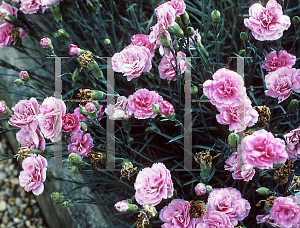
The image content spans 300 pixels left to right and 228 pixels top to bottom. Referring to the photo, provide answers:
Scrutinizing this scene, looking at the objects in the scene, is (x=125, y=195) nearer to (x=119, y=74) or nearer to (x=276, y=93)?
(x=119, y=74)

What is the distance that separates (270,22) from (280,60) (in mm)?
159

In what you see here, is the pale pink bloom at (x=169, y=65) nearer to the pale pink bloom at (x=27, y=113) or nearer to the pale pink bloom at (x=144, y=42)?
the pale pink bloom at (x=144, y=42)

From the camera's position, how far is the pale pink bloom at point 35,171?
0.82 meters

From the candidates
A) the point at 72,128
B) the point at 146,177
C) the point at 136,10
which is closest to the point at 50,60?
the point at 136,10

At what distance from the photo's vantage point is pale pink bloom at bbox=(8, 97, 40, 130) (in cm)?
82

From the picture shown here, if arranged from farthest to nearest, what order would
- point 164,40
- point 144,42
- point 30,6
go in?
point 30,6 < point 144,42 < point 164,40

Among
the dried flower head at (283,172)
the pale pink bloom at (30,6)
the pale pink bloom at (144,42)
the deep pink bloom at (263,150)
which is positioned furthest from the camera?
the pale pink bloom at (30,6)

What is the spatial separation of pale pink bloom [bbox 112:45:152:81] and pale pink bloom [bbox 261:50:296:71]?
0.41 metres

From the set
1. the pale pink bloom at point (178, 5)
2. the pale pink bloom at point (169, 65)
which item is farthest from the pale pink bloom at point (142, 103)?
the pale pink bloom at point (178, 5)

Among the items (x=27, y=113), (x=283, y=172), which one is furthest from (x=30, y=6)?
(x=283, y=172)

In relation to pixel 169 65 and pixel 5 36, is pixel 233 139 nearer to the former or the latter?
pixel 169 65

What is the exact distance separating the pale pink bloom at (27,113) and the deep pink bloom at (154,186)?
347mm

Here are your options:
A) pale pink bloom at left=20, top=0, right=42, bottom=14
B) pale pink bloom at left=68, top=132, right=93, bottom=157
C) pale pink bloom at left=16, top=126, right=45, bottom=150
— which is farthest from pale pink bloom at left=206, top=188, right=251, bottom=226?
pale pink bloom at left=20, top=0, right=42, bottom=14

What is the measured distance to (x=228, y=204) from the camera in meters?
0.75
